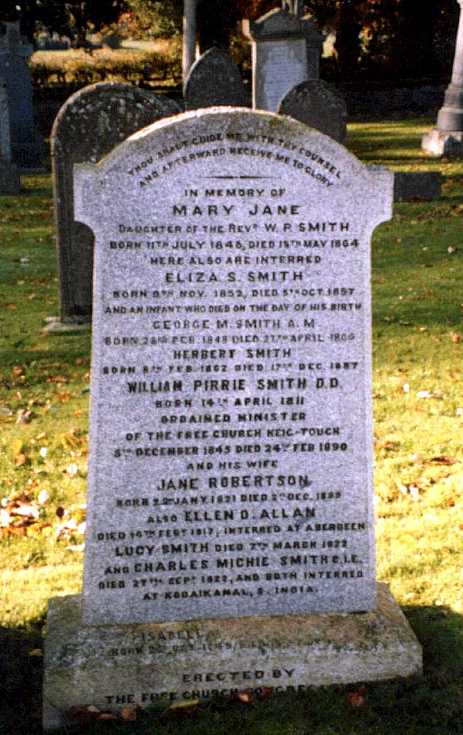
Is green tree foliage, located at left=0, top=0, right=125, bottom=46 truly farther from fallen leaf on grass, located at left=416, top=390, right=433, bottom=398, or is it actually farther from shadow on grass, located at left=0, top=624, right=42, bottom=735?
shadow on grass, located at left=0, top=624, right=42, bottom=735

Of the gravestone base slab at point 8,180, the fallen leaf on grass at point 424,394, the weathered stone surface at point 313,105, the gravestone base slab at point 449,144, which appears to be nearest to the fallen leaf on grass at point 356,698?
the fallen leaf on grass at point 424,394

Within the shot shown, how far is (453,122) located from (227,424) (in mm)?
18538

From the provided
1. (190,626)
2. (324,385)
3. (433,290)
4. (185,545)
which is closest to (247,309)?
(324,385)

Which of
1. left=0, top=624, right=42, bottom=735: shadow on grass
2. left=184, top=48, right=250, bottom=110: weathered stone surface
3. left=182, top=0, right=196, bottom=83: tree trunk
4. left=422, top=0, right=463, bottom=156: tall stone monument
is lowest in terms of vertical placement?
left=0, top=624, right=42, bottom=735: shadow on grass

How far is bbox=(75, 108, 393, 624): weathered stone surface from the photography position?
370cm

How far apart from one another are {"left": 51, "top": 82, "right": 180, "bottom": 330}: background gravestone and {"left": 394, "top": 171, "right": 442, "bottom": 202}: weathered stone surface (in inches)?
289

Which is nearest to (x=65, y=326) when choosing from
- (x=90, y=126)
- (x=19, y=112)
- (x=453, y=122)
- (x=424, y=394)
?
(x=90, y=126)

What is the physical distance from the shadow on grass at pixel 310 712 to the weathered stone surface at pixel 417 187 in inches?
485

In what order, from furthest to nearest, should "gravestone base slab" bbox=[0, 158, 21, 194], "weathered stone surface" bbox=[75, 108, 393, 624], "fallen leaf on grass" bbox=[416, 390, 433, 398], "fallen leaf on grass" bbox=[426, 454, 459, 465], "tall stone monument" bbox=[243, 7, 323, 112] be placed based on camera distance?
"tall stone monument" bbox=[243, 7, 323, 112], "gravestone base slab" bbox=[0, 158, 21, 194], "fallen leaf on grass" bbox=[416, 390, 433, 398], "fallen leaf on grass" bbox=[426, 454, 459, 465], "weathered stone surface" bbox=[75, 108, 393, 624]

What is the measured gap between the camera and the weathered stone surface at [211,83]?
17.9 metres

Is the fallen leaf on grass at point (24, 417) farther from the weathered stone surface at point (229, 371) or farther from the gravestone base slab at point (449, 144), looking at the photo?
the gravestone base slab at point (449, 144)

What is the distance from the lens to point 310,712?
3871mm

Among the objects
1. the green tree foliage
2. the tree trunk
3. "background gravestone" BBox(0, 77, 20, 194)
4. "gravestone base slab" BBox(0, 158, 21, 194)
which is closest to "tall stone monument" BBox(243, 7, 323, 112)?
the tree trunk

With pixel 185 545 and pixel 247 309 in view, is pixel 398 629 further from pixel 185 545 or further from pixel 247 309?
pixel 247 309
